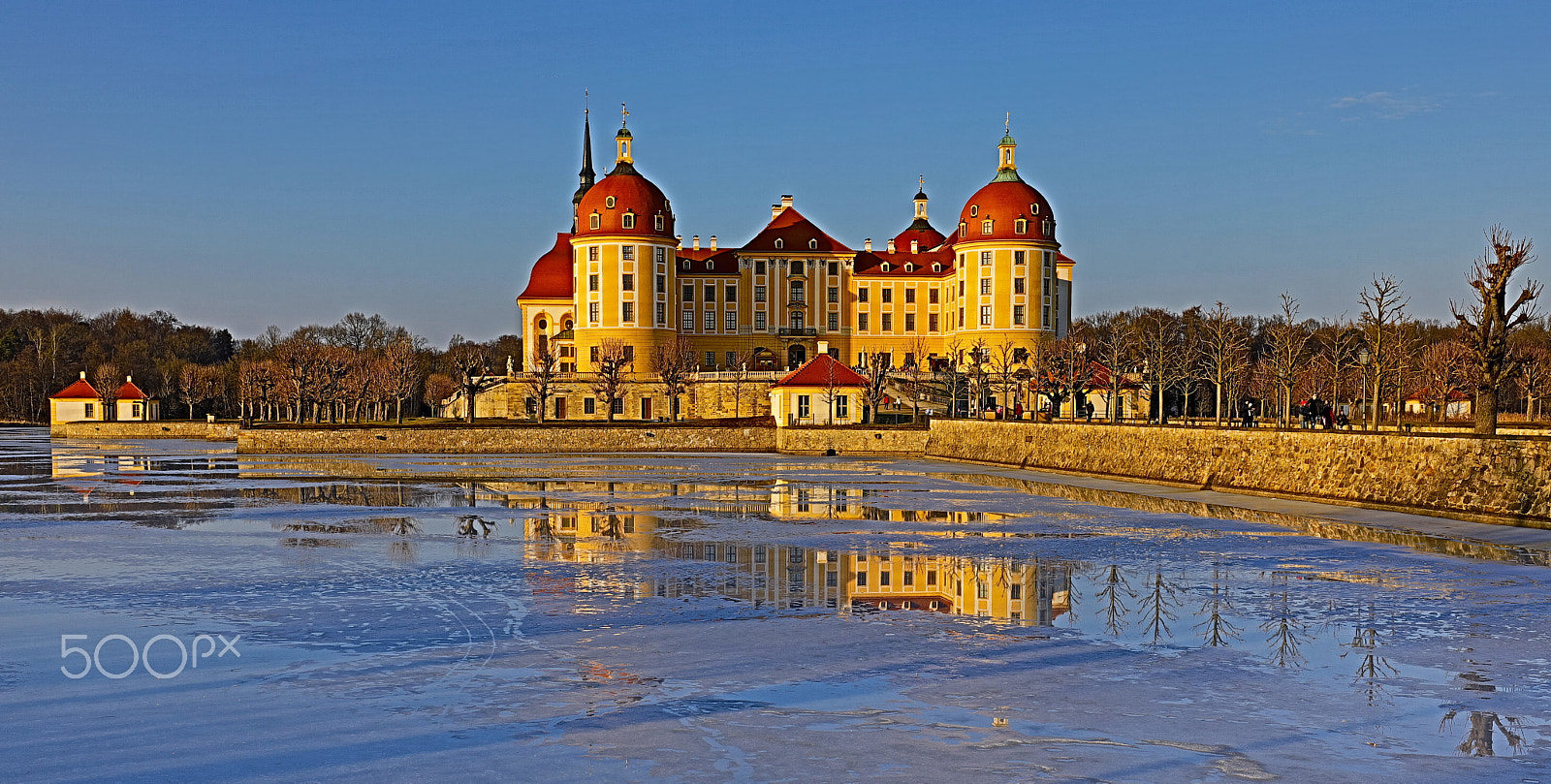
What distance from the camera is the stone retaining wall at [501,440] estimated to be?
2317 inches

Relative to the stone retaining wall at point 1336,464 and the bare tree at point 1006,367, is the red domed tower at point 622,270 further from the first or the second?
the stone retaining wall at point 1336,464

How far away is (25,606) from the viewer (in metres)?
14.3

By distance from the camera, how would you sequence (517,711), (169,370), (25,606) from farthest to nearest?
1. (169,370)
2. (25,606)
3. (517,711)

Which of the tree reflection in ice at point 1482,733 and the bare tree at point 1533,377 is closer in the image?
the tree reflection in ice at point 1482,733

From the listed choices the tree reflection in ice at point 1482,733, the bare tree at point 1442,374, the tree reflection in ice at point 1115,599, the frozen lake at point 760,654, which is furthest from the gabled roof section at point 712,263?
the tree reflection in ice at point 1482,733

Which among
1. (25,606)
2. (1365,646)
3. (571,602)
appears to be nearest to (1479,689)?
(1365,646)

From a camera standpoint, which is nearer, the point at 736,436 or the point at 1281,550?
the point at 1281,550

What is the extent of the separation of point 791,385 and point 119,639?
52.0 meters

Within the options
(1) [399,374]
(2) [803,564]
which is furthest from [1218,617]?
(1) [399,374]

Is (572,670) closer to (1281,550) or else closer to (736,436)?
(1281,550)

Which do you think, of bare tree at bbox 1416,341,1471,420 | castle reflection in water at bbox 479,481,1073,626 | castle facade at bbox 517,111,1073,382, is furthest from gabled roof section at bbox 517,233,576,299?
castle reflection in water at bbox 479,481,1073,626

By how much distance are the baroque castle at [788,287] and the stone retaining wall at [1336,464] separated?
46985 millimetres

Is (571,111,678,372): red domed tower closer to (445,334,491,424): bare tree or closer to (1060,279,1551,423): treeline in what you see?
(445,334,491,424): bare tree

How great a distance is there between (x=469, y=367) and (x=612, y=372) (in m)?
10.7
